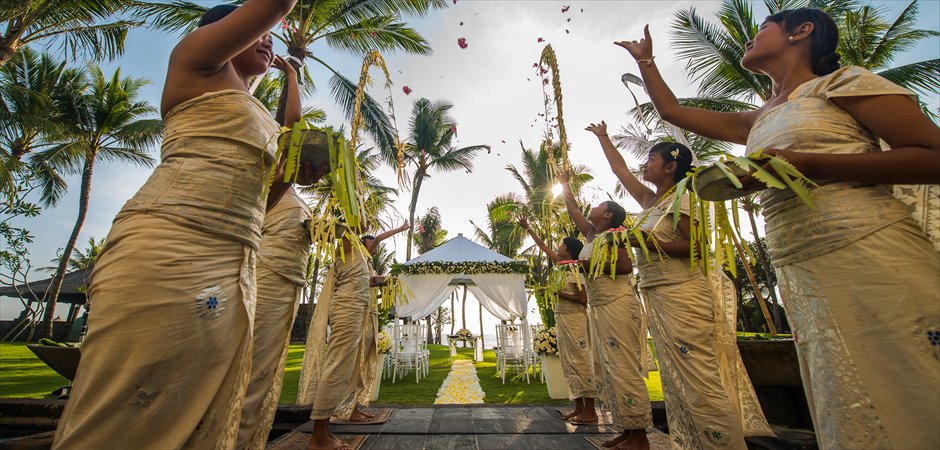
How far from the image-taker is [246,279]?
133cm

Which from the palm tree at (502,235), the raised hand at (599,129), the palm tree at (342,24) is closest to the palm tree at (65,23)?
the palm tree at (342,24)

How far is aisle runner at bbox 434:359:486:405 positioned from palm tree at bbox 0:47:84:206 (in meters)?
11.1

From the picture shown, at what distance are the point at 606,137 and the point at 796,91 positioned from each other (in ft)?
7.19

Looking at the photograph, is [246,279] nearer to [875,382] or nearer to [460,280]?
[875,382]

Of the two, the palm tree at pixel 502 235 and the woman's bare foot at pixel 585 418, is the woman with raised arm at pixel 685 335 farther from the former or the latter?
the palm tree at pixel 502 235

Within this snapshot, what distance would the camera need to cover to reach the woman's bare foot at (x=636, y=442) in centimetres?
314

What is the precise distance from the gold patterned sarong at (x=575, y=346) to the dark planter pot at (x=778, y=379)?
153 centimetres

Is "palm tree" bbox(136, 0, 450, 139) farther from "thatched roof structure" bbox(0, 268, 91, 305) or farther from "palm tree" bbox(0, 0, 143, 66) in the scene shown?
"thatched roof structure" bbox(0, 268, 91, 305)

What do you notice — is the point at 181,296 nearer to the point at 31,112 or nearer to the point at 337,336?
the point at 337,336

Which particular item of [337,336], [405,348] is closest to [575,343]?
[337,336]

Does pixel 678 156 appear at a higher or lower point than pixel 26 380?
higher

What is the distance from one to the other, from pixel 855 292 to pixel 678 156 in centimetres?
195

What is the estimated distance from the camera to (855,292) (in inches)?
44.1

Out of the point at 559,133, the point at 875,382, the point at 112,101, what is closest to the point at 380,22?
the point at 559,133
